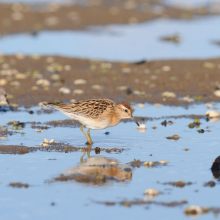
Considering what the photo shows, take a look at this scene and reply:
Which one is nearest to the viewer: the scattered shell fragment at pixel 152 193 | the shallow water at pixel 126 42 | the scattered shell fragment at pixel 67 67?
the scattered shell fragment at pixel 152 193

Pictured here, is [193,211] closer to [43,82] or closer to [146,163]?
[146,163]

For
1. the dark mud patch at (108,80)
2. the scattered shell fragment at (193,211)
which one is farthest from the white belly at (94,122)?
the scattered shell fragment at (193,211)

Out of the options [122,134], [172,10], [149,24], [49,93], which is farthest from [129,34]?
[122,134]

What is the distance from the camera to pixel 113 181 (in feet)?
30.8

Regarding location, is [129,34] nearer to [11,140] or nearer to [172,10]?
[172,10]

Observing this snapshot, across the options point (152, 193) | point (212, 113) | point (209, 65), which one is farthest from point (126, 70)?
point (152, 193)

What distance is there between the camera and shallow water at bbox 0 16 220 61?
1084 inches

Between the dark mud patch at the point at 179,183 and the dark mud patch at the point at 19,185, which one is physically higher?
the dark mud patch at the point at 19,185

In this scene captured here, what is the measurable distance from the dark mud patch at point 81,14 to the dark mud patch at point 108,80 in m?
10.5

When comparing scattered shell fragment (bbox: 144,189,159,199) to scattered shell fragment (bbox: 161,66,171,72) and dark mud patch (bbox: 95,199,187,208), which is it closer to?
dark mud patch (bbox: 95,199,187,208)

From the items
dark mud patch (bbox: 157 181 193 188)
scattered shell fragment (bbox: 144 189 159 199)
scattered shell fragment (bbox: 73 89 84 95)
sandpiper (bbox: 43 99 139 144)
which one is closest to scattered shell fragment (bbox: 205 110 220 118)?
sandpiper (bbox: 43 99 139 144)

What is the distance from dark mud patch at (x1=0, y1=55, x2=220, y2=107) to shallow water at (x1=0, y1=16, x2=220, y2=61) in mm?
2205

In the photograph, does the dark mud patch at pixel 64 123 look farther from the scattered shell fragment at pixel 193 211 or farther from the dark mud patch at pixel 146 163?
the scattered shell fragment at pixel 193 211

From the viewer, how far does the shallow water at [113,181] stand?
8.01m
